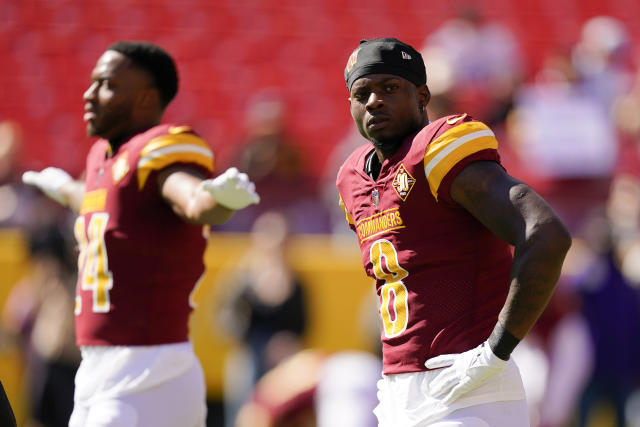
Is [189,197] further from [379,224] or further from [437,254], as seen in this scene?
[437,254]

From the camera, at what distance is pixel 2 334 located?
7.30 m

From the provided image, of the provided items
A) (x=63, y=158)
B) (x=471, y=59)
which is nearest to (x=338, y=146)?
(x=471, y=59)

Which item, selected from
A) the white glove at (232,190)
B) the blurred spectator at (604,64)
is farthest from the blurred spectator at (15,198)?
the blurred spectator at (604,64)

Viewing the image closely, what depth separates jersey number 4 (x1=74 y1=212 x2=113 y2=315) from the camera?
3.82m

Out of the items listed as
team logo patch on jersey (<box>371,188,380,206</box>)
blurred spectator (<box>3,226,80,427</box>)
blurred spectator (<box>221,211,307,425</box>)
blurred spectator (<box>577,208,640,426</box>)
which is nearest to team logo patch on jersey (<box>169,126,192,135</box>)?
team logo patch on jersey (<box>371,188,380,206</box>)

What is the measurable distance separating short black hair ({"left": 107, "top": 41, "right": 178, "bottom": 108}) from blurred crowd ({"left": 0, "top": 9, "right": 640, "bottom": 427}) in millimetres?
2097

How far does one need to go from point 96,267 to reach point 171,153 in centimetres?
52

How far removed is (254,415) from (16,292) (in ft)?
7.45

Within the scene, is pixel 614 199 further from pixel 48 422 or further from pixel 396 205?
pixel 396 205

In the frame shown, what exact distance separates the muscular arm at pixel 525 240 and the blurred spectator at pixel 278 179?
497 centimetres

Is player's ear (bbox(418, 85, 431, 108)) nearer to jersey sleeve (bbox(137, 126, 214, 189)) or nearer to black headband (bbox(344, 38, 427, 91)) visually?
black headband (bbox(344, 38, 427, 91))

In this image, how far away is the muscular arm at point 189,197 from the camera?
3471mm

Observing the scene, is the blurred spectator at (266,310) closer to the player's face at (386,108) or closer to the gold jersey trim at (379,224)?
the gold jersey trim at (379,224)

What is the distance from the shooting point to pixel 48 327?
22.2 feet
